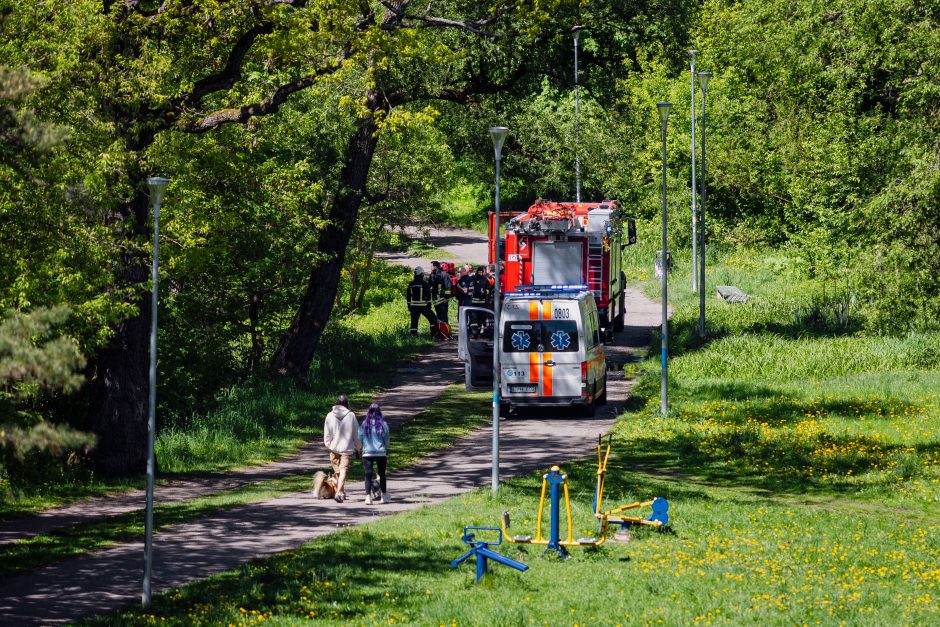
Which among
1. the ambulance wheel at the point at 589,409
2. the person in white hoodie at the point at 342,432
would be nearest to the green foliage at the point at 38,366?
the person in white hoodie at the point at 342,432

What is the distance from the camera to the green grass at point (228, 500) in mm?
15391

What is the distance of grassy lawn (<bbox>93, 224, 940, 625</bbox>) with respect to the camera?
42.2 feet

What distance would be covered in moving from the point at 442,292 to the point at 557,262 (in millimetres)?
6013

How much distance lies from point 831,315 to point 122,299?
22.8 m

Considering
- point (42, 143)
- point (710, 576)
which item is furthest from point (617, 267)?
point (42, 143)

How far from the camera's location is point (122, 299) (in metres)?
19.7

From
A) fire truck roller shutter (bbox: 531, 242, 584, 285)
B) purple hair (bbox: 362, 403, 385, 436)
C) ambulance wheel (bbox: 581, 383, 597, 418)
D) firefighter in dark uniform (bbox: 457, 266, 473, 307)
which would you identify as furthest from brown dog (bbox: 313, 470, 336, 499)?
firefighter in dark uniform (bbox: 457, 266, 473, 307)

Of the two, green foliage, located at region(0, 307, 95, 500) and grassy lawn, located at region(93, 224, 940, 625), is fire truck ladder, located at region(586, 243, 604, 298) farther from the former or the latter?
green foliage, located at region(0, 307, 95, 500)

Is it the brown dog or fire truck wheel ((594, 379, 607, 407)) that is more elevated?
fire truck wheel ((594, 379, 607, 407))

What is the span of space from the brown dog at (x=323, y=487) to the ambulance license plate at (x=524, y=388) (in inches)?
300

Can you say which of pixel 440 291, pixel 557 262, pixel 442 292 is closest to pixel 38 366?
pixel 557 262

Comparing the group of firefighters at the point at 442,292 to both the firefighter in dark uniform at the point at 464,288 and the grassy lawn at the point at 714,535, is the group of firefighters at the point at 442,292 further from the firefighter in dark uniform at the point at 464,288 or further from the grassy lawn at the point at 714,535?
the grassy lawn at the point at 714,535

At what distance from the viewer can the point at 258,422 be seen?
2491cm

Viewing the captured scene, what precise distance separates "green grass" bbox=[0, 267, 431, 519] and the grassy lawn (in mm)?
4095
